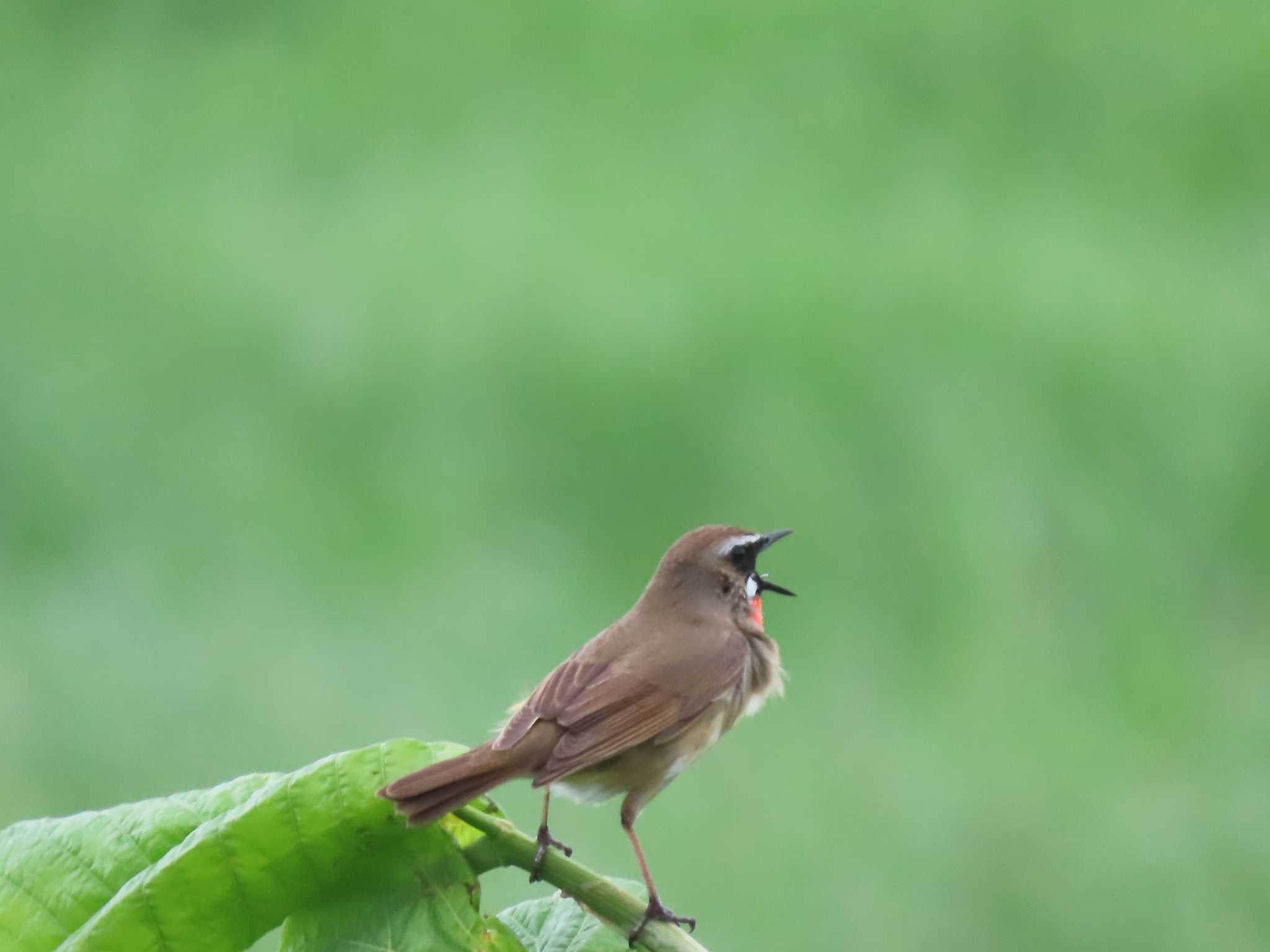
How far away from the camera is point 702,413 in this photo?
31.9ft

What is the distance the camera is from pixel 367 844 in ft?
8.45

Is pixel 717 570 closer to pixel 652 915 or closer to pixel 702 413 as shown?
pixel 652 915

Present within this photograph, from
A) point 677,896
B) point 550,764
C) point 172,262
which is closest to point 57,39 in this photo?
point 172,262

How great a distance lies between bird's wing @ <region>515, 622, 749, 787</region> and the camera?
3.51 metres

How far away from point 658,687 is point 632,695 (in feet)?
0.21

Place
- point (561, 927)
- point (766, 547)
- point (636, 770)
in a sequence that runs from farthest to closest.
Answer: point (766, 547) → point (636, 770) → point (561, 927)

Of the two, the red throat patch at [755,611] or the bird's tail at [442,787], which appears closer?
the bird's tail at [442,787]

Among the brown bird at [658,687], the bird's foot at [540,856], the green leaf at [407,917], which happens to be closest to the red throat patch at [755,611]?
the brown bird at [658,687]

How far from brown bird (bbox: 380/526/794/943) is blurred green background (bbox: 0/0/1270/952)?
3.37 meters

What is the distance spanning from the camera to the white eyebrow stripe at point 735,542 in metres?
4.03

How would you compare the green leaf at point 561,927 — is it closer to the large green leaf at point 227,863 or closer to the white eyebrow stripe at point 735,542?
the large green leaf at point 227,863

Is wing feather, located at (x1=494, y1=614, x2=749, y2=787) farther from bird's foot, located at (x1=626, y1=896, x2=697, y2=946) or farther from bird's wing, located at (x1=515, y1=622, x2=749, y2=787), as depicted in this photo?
bird's foot, located at (x1=626, y1=896, x2=697, y2=946)

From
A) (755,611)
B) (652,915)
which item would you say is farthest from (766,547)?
(652,915)

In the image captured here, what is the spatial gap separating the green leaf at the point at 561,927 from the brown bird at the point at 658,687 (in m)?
0.27
